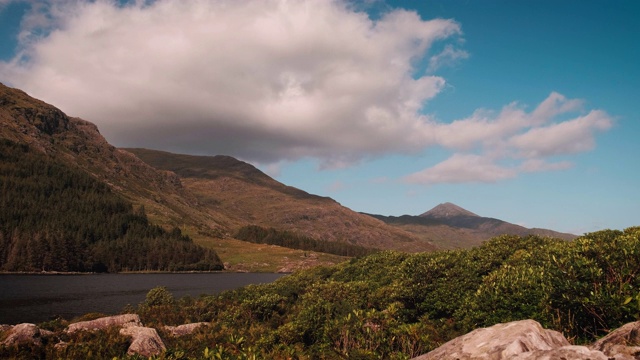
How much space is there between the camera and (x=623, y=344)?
12.3 m

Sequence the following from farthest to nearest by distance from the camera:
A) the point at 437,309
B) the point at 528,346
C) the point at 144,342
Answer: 1. the point at 437,309
2. the point at 144,342
3. the point at 528,346

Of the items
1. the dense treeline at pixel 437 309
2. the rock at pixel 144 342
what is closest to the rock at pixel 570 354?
the dense treeline at pixel 437 309

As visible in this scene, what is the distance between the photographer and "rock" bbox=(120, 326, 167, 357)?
3306cm

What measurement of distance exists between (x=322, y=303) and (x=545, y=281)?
24388 millimetres

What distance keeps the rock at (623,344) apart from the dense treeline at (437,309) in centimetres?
839

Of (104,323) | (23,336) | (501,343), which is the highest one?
(501,343)

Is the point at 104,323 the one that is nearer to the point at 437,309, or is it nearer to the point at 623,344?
the point at 437,309

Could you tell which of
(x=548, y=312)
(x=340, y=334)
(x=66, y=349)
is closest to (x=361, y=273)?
(x=340, y=334)

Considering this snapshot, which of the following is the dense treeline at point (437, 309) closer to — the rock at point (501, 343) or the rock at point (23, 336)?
the rock at point (23, 336)

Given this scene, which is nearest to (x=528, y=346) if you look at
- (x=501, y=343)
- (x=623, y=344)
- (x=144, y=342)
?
(x=501, y=343)

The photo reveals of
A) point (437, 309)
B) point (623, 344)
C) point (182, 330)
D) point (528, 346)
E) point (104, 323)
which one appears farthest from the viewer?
point (182, 330)

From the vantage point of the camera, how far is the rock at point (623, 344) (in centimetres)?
1088

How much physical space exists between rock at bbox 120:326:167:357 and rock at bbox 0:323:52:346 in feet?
23.4

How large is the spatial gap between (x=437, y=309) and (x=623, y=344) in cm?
3976
